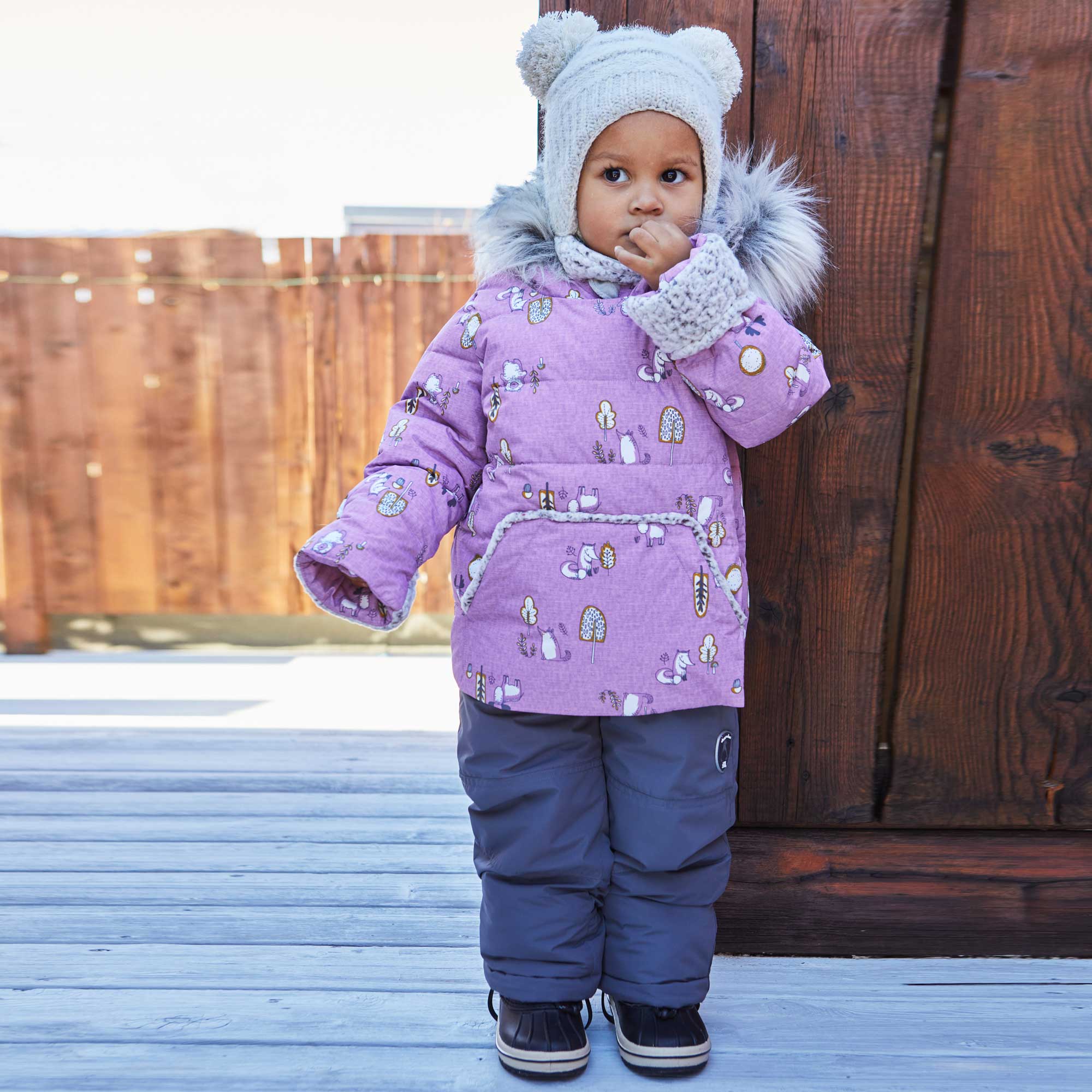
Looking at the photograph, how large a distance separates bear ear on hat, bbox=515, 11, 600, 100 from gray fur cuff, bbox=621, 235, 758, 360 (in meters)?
0.38

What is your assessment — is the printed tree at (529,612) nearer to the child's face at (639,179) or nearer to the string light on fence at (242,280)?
the child's face at (639,179)

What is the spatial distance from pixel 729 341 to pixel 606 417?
0.19 meters

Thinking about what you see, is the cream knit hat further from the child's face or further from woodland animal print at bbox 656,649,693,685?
woodland animal print at bbox 656,649,693,685

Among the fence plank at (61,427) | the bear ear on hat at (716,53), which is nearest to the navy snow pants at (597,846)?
the bear ear on hat at (716,53)

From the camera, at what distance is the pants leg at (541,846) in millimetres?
1384

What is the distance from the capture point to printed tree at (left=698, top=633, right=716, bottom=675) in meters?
1.35

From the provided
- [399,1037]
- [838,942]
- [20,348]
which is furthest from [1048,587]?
[20,348]

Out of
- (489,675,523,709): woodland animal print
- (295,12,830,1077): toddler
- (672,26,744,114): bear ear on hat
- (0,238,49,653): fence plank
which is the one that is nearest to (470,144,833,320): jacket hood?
(295,12,830,1077): toddler

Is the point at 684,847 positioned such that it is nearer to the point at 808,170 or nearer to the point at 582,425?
the point at 582,425

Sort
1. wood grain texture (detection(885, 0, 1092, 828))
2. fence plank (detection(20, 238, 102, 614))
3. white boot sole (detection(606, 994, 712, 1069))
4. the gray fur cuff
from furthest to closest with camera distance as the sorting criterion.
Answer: fence plank (detection(20, 238, 102, 614)) < wood grain texture (detection(885, 0, 1092, 828)) < white boot sole (detection(606, 994, 712, 1069)) < the gray fur cuff

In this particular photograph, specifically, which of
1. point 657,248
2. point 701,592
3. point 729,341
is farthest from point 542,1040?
point 657,248

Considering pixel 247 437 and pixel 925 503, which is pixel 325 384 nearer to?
pixel 247 437

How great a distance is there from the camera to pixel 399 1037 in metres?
1.43

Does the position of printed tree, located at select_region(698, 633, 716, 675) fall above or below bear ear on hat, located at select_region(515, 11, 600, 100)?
below
